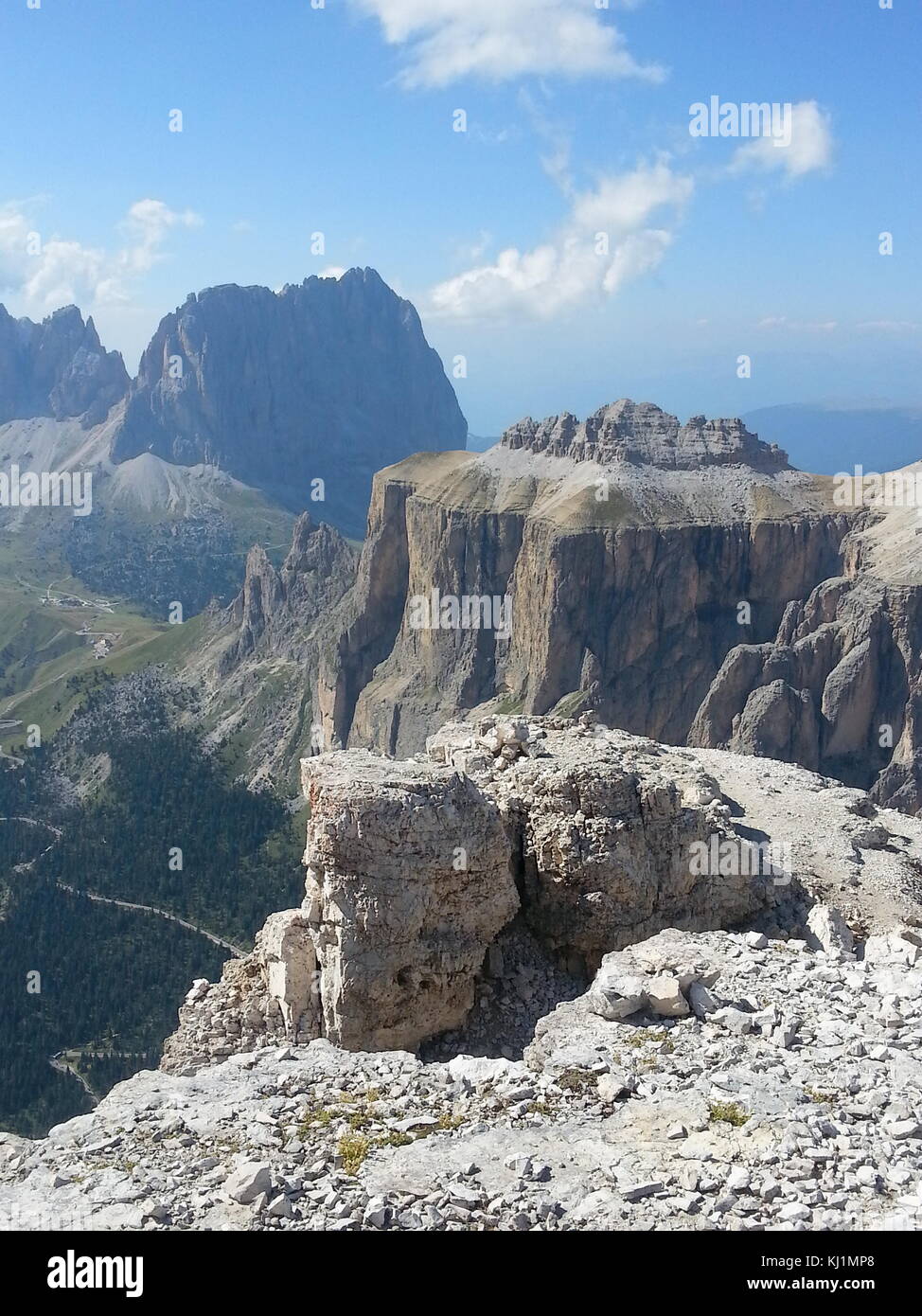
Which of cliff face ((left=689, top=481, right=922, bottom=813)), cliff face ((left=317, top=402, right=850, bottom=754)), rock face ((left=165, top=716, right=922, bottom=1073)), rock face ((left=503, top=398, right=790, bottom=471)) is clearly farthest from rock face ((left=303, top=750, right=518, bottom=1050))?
rock face ((left=503, top=398, right=790, bottom=471))

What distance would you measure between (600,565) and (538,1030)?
115310 mm

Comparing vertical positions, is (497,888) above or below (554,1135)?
above

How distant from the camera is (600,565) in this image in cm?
13588

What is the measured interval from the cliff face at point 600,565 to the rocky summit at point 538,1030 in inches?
3826

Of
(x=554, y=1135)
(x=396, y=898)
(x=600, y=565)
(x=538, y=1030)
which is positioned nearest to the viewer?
(x=554, y=1135)

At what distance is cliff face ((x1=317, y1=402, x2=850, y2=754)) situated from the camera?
5197 inches

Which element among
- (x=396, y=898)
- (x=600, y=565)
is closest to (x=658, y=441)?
(x=600, y=565)

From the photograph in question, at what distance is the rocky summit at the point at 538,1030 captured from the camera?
15875 mm

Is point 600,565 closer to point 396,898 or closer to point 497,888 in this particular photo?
point 497,888

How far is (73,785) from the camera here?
18500 centimetres

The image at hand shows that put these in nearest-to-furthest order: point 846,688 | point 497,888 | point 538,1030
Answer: point 538,1030, point 497,888, point 846,688

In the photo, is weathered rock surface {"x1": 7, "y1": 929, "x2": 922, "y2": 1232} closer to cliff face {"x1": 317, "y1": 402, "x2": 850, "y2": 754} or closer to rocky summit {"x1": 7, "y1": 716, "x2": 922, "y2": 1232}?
rocky summit {"x1": 7, "y1": 716, "x2": 922, "y2": 1232}
